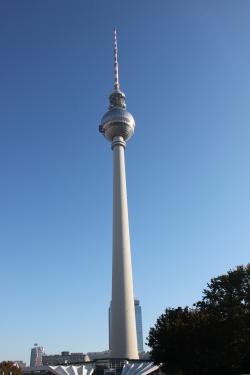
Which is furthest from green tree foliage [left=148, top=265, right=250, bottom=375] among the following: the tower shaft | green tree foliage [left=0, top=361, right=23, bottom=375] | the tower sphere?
the tower sphere

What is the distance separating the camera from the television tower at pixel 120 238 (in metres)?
105

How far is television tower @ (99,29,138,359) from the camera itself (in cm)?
10452

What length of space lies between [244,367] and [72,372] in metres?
41.7

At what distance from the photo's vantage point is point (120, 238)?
114188 millimetres

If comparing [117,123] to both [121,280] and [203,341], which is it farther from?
[203,341]

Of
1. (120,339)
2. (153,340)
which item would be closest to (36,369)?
(120,339)

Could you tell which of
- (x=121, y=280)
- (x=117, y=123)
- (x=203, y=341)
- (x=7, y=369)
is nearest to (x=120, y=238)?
(x=121, y=280)

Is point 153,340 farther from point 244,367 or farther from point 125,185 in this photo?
point 125,185

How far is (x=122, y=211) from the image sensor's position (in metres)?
118

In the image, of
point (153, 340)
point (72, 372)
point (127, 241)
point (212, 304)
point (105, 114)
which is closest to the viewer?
point (153, 340)

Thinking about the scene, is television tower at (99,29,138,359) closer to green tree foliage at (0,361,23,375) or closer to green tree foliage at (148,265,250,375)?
green tree foliage at (0,361,23,375)

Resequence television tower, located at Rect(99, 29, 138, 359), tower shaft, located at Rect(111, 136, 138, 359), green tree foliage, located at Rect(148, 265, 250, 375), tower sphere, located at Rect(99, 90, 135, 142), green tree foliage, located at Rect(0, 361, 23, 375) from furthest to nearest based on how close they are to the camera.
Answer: tower sphere, located at Rect(99, 90, 135, 142) → television tower, located at Rect(99, 29, 138, 359) → tower shaft, located at Rect(111, 136, 138, 359) → green tree foliage, located at Rect(0, 361, 23, 375) → green tree foliage, located at Rect(148, 265, 250, 375)

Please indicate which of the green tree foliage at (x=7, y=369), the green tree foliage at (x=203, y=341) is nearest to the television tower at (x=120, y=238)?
the green tree foliage at (x=7, y=369)

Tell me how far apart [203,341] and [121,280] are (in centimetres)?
5707
